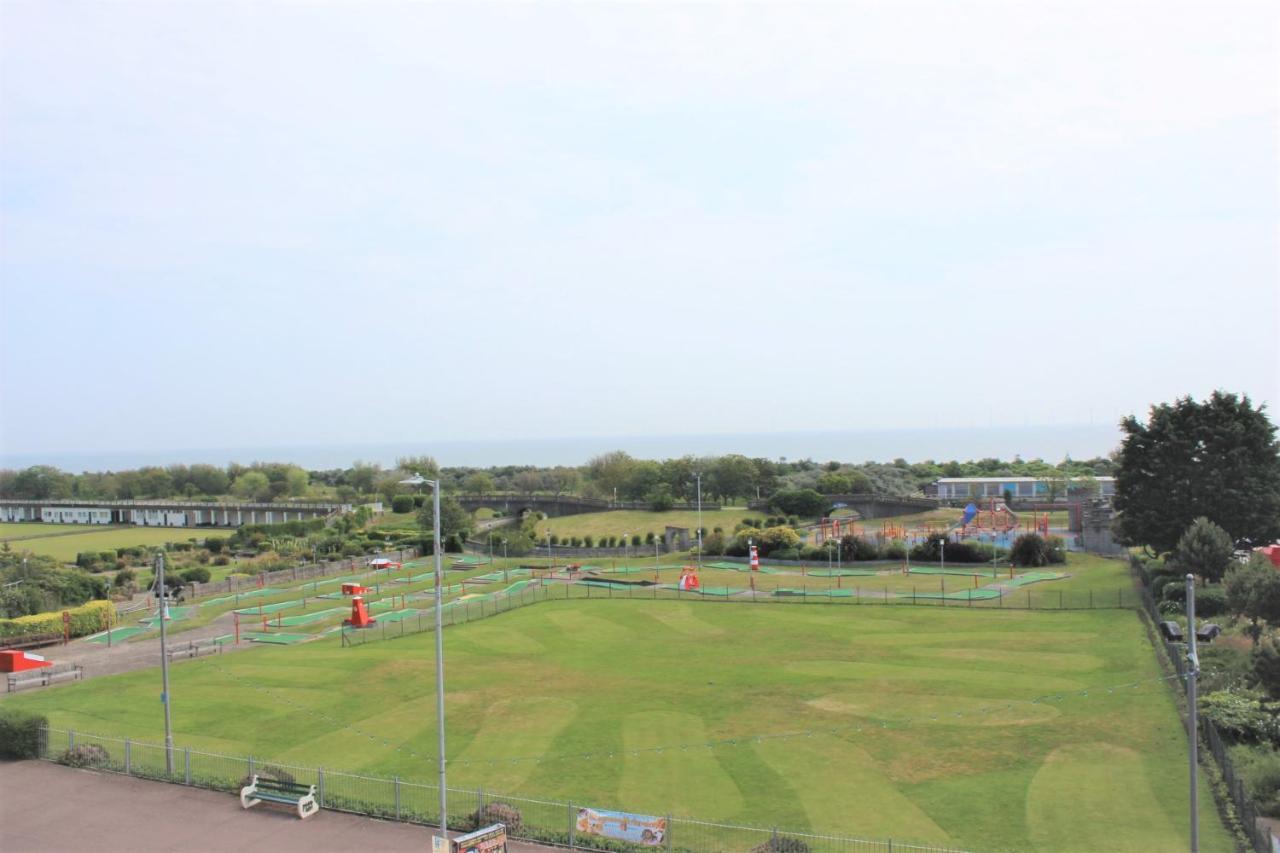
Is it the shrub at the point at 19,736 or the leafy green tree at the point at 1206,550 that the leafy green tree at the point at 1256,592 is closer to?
the leafy green tree at the point at 1206,550

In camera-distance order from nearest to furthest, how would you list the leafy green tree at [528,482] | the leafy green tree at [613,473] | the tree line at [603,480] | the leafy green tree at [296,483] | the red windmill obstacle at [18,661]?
the red windmill obstacle at [18,661] → the tree line at [603,480] → the leafy green tree at [613,473] → the leafy green tree at [528,482] → the leafy green tree at [296,483]

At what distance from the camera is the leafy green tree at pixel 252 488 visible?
172 m

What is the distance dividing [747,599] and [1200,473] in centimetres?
2762

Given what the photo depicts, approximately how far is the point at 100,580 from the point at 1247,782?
6978 centimetres

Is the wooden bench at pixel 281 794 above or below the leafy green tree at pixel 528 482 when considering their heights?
below

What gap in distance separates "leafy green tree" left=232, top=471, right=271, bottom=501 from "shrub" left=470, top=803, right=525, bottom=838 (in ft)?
536

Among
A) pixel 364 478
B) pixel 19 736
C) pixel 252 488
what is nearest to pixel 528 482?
pixel 364 478

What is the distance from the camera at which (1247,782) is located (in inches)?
933

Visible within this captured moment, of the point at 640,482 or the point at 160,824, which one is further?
the point at 640,482

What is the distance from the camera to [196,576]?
7325cm

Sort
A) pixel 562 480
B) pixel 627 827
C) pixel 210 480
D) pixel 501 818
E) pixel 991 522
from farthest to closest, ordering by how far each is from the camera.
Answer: pixel 210 480, pixel 562 480, pixel 991 522, pixel 501 818, pixel 627 827

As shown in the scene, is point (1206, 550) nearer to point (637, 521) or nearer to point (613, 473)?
point (637, 521)

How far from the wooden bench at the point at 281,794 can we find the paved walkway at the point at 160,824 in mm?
223

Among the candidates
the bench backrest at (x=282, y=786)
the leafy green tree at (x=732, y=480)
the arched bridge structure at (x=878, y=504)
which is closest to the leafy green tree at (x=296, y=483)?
the leafy green tree at (x=732, y=480)
